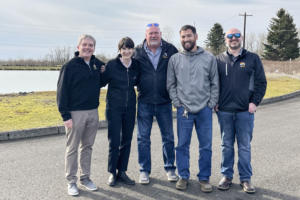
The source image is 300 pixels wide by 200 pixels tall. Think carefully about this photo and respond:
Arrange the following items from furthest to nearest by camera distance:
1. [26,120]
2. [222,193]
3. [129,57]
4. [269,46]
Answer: [269,46] → [26,120] → [129,57] → [222,193]

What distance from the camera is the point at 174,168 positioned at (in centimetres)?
420

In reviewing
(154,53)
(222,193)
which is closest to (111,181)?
(222,193)

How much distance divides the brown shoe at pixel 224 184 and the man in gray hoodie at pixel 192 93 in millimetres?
170

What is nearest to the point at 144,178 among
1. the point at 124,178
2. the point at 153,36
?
the point at 124,178

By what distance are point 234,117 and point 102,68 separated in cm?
192

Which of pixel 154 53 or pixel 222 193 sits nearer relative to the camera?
pixel 222 193

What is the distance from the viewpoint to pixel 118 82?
392cm

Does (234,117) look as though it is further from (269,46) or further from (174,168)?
(269,46)

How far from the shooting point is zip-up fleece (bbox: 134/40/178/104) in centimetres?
403

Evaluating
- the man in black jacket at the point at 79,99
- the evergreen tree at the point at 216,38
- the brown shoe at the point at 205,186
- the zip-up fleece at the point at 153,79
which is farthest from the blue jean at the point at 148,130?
the evergreen tree at the point at 216,38

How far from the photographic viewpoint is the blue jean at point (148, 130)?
414 cm

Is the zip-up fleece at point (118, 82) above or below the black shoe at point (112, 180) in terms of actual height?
above

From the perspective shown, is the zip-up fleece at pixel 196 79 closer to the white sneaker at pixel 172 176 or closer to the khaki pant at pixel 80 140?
the white sneaker at pixel 172 176

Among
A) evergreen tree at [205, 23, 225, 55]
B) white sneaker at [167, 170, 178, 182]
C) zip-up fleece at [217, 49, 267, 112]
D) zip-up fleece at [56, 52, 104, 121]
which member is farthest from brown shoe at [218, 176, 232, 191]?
evergreen tree at [205, 23, 225, 55]
